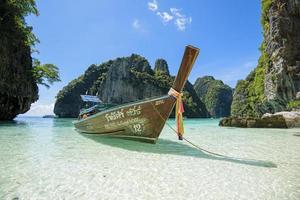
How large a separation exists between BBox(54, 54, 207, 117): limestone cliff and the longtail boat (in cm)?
8861

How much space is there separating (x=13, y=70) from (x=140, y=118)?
76.1 feet

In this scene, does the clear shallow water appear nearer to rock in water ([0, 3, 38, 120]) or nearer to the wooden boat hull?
the wooden boat hull


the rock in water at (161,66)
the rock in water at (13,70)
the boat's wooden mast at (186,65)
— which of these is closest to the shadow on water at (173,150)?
the boat's wooden mast at (186,65)

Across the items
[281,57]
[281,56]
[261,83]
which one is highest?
[281,56]

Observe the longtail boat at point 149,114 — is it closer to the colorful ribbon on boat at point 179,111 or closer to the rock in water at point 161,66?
the colorful ribbon on boat at point 179,111

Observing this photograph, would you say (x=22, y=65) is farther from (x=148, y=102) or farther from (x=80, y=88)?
(x=80, y=88)

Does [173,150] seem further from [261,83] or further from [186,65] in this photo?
[261,83]

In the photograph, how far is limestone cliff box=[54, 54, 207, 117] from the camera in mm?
97438

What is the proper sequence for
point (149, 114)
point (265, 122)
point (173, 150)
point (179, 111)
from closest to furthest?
point (179, 111), point (173, 150), point (149, 114), point (265, 122)

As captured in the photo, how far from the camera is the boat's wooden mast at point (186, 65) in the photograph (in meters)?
6.73

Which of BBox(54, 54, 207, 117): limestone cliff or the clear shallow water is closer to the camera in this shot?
the clear shallow water

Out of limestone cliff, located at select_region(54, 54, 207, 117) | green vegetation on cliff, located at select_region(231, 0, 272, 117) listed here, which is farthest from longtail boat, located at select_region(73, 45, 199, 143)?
limestone cliff, located at select_region(54, 54, 207, 117)

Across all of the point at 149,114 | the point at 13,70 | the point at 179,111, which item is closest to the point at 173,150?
the point at 179,111

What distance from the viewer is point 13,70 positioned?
1026 inches
